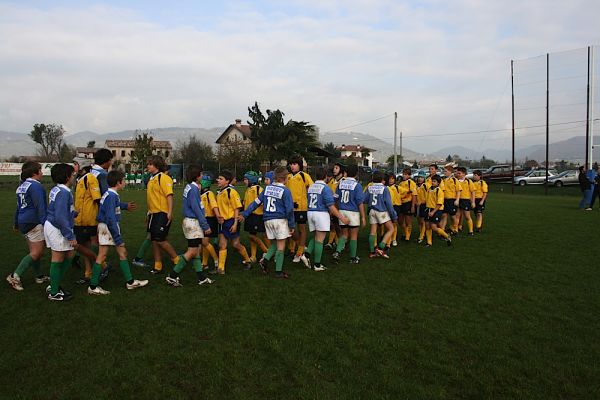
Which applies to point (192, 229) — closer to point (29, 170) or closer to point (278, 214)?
point (278, 214)

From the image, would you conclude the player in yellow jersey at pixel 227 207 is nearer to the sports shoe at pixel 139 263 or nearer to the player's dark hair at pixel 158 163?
the player's dark hair at pixel 158 163

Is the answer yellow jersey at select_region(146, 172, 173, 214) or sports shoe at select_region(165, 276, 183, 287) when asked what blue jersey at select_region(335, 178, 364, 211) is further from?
sports shoe at select_region(165, 276, 183, 287)

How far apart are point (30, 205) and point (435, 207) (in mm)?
7954

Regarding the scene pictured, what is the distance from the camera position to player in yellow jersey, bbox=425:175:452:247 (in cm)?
936

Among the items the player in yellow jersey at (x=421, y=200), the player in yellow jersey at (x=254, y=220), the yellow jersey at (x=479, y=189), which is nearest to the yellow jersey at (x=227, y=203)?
the player in yellow jersey at (x=254, y=220)

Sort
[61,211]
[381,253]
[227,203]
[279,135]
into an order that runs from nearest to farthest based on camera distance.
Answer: [61,211]
[227,203]
[381,253]
[279,135]

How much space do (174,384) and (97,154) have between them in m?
4.13

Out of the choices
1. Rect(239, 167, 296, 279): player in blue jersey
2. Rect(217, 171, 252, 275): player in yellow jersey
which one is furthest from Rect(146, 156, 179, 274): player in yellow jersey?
Rect(239, 167, 296, 279): player in blue jersey

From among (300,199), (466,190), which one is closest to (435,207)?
(466,190)

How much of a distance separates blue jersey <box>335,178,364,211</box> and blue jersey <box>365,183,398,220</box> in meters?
0.65

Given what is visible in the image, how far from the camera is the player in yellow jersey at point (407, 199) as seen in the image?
33.0 ft

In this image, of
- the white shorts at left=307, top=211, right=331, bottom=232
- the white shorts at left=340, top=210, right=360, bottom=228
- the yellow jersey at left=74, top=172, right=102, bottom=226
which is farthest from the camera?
the white shorts at left=340, top=210, right=360, bottom=228

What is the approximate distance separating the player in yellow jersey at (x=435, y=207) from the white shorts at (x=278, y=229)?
14.1ft

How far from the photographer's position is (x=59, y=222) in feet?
17.1
